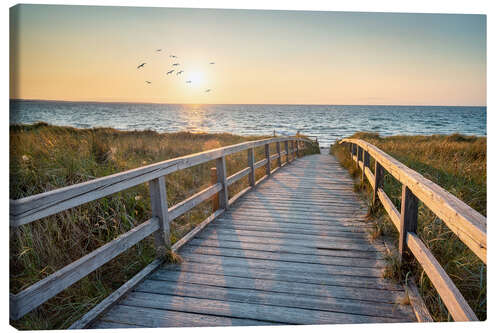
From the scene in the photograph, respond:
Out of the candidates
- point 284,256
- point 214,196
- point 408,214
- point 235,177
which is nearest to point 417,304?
point 408,214

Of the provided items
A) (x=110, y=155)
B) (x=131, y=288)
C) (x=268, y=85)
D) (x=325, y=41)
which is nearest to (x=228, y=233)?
(x=131, y=288)

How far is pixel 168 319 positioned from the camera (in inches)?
82.6

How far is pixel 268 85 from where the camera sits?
7137mm

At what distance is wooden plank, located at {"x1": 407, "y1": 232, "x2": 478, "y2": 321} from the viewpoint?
1633 mm

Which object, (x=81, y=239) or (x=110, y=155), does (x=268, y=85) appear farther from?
(x=81, y=239)

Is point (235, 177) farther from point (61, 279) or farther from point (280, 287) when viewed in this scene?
point (61, 279)

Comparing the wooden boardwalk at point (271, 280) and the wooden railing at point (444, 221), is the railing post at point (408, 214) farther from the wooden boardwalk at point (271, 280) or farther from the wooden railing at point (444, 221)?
the wooden boardwalk at point (271, 280)

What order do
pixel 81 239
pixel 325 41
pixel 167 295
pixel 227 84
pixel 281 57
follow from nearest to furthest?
pixel 167 295, pixel 81 239, pixel 325 41, pixel 281 57, pixel 227 84

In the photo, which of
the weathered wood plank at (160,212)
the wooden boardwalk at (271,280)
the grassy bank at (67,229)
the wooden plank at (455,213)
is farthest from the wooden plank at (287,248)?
the wooden plank at (455,213)

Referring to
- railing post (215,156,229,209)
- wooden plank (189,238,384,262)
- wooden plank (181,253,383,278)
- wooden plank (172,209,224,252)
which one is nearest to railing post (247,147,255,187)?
railing post (215,156,229,209)

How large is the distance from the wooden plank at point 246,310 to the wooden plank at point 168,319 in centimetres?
4

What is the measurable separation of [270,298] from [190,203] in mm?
1513

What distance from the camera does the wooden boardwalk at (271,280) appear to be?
6.96 feet
